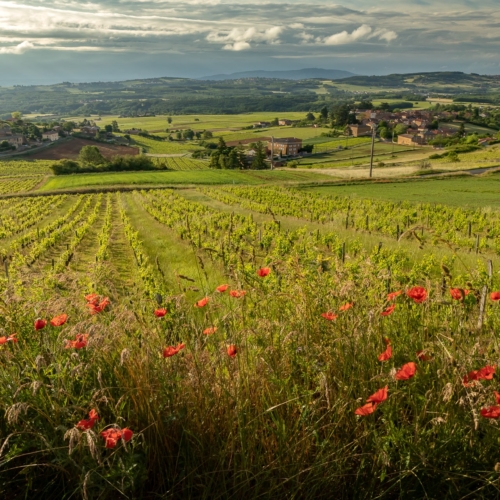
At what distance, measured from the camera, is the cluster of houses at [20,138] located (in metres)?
114

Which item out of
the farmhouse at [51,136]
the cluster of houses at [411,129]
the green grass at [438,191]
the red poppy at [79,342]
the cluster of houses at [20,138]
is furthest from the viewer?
the farmhouse at [51,136]

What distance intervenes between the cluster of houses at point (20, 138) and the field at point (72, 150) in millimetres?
8329

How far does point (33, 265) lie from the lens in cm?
1870

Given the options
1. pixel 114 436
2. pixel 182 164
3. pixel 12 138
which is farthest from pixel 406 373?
pixel 12 138

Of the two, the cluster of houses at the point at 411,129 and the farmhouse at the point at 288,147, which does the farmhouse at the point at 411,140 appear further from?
the farmhouse at the point at 288,147

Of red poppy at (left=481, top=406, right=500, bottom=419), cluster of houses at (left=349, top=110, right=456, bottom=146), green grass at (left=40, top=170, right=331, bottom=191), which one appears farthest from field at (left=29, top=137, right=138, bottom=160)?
red poppy at (left=481, top=406, right=500, bottom=419)

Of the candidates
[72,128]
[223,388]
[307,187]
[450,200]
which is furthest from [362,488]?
[72,128]

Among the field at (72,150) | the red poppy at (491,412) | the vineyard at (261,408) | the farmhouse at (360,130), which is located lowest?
the field at (72,150)

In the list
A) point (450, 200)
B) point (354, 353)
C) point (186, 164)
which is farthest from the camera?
point (186, 164)

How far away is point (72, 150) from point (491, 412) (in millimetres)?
115952

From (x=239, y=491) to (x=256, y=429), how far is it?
0.32 metres

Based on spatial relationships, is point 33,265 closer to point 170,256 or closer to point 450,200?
point 170,256

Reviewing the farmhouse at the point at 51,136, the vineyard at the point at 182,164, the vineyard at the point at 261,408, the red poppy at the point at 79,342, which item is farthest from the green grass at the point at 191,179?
the farmhouse at the point at 51,136

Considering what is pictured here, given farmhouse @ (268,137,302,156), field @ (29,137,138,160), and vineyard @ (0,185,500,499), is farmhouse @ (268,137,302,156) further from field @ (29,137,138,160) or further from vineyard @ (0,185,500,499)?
vineyard @ (0,185,500,499)
